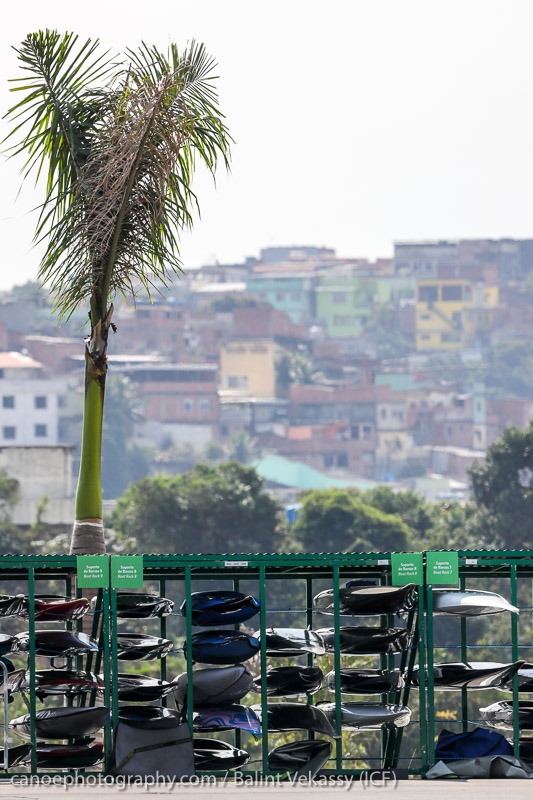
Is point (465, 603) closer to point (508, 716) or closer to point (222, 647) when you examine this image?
point (508, 716)

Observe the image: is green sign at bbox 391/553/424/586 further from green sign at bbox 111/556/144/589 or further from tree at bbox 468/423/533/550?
tree at bbox 468/423/533/550

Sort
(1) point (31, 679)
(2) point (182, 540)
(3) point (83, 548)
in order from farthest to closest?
(2) point (182, 540) → (3) point (83, 548) → (1) point (31, 679)

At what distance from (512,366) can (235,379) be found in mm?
36222

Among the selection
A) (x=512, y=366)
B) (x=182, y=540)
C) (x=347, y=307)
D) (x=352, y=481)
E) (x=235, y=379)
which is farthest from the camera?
(x=347, y=307)

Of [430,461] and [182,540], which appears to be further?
[430,461]

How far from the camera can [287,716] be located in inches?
334

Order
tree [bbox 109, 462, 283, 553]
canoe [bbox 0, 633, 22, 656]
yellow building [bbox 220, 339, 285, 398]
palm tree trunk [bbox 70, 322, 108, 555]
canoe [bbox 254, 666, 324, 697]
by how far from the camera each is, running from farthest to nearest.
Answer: yellow building [bbox 220, 339, 285, 398]
tree [bbox 109, 462, 283, 553]
palm tree trunk [bbox 70, 322, 108, 555]
canoe [bbox 254, 666, 324, 697]
canoe [bbox 0, 633, 22, 656]

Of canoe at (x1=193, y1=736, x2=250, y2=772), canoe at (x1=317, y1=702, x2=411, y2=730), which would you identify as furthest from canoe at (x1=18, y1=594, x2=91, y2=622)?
canoe at (x1=317, y1=702, x2=411, y2=730)

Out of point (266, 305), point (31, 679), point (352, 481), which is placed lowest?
point (352, 481)

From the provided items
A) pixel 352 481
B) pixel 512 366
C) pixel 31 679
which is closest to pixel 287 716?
pixel 31 679

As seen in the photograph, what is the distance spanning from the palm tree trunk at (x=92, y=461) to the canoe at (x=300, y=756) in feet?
6.90

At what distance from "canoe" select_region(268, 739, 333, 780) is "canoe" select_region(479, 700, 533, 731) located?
1.16 meters

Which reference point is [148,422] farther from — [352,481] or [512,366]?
[512,366]

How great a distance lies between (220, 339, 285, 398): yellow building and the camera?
14388cm
